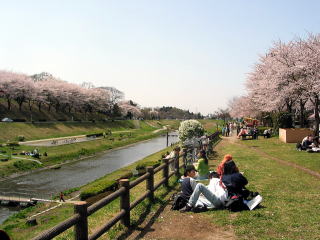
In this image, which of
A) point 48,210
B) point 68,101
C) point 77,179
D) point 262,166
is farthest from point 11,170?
point 68,101

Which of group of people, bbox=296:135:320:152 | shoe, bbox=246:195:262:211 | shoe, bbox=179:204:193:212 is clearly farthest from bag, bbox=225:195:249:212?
group of people, bbox=296:135:320:152

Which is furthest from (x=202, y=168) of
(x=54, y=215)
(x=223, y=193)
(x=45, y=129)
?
(x=45, y=129)

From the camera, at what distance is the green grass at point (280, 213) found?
709cm

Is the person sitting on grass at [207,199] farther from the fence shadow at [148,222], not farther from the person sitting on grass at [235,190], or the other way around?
the fence shadow at [148,222]

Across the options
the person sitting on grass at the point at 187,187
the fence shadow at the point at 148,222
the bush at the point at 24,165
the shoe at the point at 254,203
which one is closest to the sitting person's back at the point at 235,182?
the shoe at the point at 254,203

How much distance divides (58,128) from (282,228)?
63.2 m

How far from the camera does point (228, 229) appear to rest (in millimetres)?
7461

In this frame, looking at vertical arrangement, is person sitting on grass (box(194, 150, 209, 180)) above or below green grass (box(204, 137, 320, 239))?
→ above

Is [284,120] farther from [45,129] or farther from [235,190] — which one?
[45,129]

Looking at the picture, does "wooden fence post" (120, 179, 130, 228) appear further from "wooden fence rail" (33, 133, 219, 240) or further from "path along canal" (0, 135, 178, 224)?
"path along canal" (0, 135, 178, 224)

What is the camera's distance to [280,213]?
331 inches

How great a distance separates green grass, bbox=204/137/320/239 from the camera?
23.2 feet

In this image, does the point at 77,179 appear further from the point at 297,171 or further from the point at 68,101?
the point at 68,101

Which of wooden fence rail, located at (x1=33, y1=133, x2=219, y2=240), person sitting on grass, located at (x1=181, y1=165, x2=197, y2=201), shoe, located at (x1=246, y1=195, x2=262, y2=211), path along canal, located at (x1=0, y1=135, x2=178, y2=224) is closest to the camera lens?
wooden fence rail, located at (x1=33, y1=133, x2=219, y2=240)
